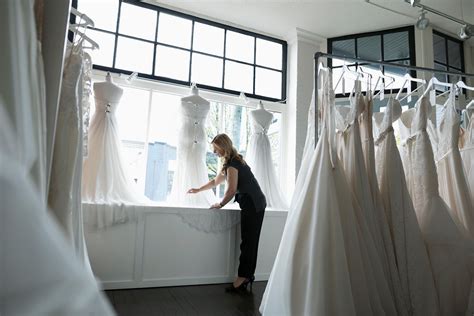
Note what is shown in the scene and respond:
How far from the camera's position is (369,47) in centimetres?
384

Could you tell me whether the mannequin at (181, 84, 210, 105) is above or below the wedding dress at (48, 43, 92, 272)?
above

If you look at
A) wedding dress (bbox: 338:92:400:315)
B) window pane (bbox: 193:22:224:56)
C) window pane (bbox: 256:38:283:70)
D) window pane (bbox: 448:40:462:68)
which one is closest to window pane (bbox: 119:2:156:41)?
window pane (bbox: 193:22:224:56)

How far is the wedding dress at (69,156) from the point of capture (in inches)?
46.1

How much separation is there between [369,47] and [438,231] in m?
2.96

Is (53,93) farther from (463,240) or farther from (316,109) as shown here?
(463,240)

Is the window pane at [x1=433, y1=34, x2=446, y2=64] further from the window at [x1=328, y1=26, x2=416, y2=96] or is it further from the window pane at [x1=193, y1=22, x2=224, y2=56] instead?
the window pane at [x1=193, y1=22, x2=224, y2=56]

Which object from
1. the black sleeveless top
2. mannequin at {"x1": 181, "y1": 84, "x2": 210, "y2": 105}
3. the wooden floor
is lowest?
the wooden floor

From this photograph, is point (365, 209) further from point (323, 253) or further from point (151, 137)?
point (151, 137)

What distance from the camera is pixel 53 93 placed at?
2.91 feet

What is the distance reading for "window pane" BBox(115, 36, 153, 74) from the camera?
307 centimetres

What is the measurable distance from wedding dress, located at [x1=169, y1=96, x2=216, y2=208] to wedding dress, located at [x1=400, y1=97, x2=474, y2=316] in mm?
1822

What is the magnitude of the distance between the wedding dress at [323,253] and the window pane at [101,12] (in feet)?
8.52

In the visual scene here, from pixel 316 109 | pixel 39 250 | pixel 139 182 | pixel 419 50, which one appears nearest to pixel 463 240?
pixel 316 109

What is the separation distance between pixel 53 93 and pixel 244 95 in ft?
9.15
